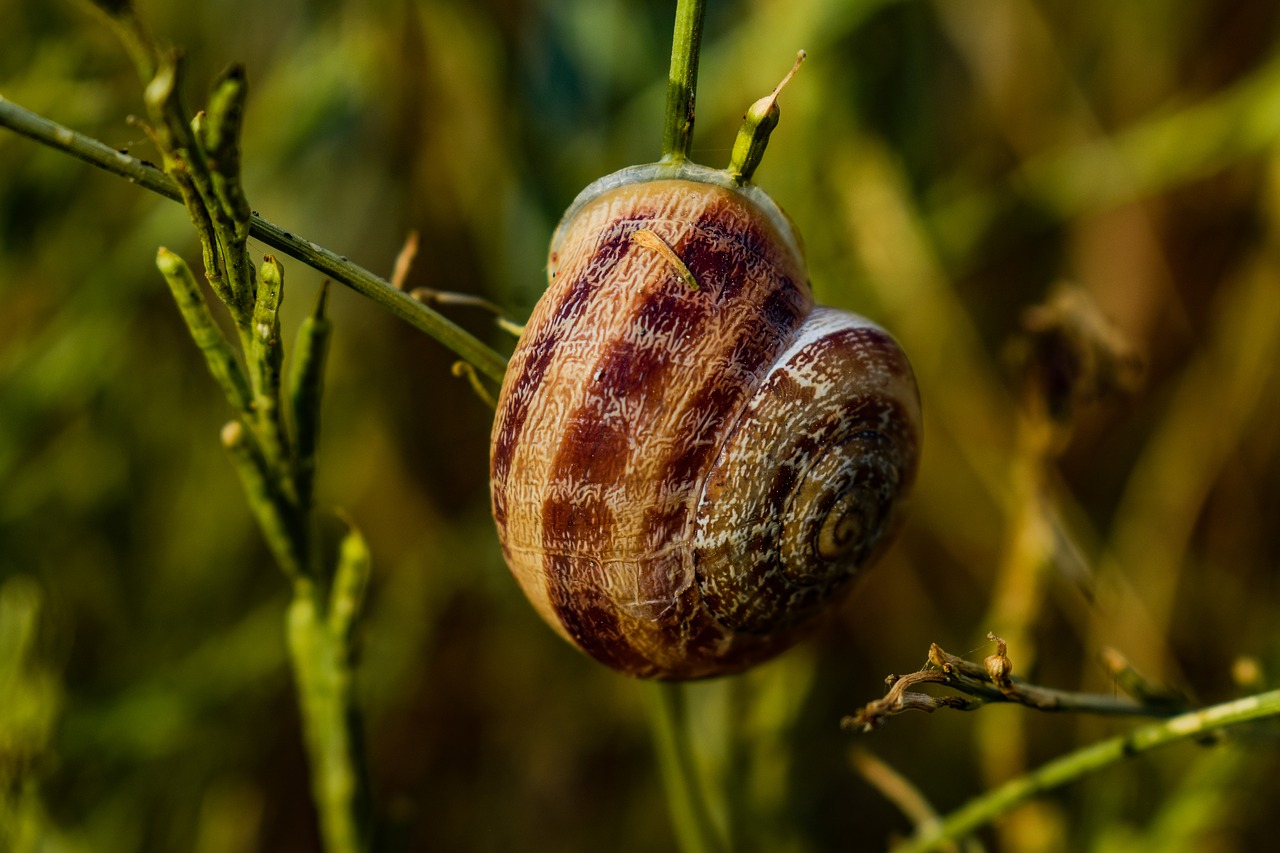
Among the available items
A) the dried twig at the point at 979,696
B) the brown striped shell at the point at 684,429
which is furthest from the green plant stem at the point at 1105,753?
the brown striped shell at the point at 684,429

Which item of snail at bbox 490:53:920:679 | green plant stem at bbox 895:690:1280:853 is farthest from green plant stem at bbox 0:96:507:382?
green plant stem at bbox 895:690:1280:853

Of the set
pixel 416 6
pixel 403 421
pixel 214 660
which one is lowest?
pixel 214 660

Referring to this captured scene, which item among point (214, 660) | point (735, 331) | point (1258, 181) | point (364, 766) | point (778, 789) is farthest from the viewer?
point (1258, 181)

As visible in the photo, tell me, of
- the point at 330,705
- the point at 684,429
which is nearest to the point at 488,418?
the point at 330,705

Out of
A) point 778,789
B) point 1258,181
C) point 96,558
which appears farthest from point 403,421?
point 1258,181

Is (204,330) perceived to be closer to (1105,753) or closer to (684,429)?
(684,429)

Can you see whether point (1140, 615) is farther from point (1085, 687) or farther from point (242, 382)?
point (242, 382)
